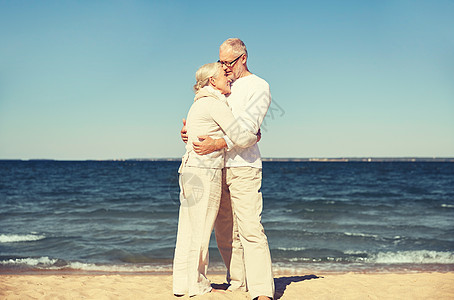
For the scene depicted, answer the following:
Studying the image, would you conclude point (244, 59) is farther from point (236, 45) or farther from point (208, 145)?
point (208, 145)

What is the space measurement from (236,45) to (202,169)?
1.06 metres

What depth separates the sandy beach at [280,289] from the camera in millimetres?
3966

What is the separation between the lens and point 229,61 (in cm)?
335

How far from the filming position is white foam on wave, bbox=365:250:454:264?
23.7 feet

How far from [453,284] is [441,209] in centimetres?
1103

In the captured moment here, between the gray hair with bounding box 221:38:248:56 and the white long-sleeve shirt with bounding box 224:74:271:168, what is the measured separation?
235 mm

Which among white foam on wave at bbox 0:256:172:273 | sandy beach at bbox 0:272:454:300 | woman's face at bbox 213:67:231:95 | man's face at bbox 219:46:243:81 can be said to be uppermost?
man's face at bbox 219:46:243:81

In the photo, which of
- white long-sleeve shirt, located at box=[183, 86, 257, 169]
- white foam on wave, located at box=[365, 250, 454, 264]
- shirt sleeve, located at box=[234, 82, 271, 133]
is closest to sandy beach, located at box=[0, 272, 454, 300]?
white long-sleeve shirt, located at box=[183, 86, 257, 169]

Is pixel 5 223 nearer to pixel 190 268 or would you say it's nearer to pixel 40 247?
pixel 40 247

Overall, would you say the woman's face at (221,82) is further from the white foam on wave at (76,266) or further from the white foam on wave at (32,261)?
the white foam on wave at (32,261)

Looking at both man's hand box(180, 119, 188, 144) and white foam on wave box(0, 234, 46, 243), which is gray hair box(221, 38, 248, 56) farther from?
white foam on wave box(0, 234, 46, 243)

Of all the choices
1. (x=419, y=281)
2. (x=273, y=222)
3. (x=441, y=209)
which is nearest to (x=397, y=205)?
(x=441, y=209)

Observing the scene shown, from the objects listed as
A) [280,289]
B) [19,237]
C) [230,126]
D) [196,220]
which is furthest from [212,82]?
[19,237]

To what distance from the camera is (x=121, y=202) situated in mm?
16516
